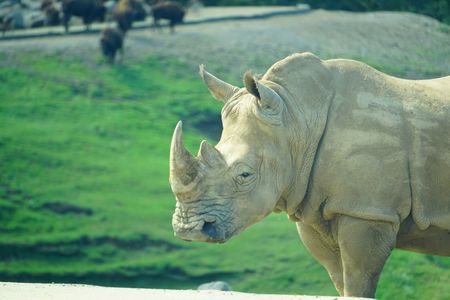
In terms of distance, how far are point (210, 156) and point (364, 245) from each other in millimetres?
1329

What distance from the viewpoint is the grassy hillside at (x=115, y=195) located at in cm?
1869

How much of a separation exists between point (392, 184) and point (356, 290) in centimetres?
85

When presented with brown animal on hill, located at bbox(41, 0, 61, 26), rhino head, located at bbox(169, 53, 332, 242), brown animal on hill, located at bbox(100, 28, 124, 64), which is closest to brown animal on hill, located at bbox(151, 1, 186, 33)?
brown animal on hill, located at bbox(100, 28, 124, 64)

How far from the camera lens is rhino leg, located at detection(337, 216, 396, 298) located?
9.39 m

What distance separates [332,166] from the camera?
9.53 m

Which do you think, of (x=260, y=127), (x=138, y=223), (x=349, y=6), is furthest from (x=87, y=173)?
(x=260, y=127)

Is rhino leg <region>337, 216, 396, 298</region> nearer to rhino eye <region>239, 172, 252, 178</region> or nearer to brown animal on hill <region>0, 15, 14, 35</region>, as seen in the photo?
rhino eye <region>239, 172, 252, 178</region>

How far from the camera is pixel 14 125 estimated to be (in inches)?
951

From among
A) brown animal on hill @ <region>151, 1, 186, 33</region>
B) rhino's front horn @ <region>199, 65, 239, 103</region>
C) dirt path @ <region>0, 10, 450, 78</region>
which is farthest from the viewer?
brown animal on hill @ <region>151, 1, 186, 33</region>

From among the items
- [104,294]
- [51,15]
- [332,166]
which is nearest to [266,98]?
[332,166]

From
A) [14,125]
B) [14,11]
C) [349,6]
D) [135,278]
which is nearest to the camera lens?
[135,278]

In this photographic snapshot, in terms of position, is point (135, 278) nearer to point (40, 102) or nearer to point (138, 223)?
point (138, 223)

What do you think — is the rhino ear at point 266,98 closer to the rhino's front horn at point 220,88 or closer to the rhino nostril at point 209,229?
the rhino's front horn at point 220,88

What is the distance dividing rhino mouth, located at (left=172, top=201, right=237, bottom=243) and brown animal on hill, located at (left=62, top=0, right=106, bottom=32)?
68.7ft
